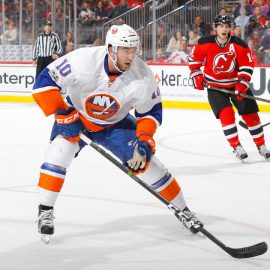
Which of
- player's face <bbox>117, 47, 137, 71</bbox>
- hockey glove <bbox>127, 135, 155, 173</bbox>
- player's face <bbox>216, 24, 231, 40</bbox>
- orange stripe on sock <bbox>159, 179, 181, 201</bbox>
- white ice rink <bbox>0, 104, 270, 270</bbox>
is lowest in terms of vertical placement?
white ice rink <bbox>0, 104, 270, 270</bbox>

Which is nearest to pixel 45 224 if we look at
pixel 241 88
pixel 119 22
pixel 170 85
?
pixel 241 88

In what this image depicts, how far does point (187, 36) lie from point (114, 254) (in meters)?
7.41

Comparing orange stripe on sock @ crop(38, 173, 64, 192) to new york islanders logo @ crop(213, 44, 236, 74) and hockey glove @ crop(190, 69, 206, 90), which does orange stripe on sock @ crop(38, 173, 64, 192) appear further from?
new york islanders logo @ crop(213, 44, 236, 74)

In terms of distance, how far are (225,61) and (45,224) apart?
121 inches

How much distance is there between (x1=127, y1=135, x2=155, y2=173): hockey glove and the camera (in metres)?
3.37

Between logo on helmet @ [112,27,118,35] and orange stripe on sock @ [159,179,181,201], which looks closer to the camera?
logo on helmet @ [112,27,118,35]

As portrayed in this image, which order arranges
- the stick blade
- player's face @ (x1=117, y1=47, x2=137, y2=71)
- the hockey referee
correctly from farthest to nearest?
the hockey referee, player's face @ (x1=117, y1=47, x2=137, y2=71), the stick blade

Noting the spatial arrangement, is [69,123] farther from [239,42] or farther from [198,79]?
[239,42]

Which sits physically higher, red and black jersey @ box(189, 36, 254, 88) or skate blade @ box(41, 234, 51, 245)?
red and black jersey @ box(189, 36, 254, 88)

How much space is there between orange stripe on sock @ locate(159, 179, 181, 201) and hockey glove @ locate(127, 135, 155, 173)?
0.78ft

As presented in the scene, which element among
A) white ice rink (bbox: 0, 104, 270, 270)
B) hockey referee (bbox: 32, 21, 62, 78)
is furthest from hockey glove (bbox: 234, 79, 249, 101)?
hockey referee (bbox: 32, 21, 62, 78)

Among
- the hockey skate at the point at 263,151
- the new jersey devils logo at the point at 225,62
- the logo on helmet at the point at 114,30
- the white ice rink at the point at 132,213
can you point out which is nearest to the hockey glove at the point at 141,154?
the white ice rink at the point at 132,213

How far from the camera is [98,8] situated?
11758 millimetres

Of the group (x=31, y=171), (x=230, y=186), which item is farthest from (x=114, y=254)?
(x=31, y=171)
